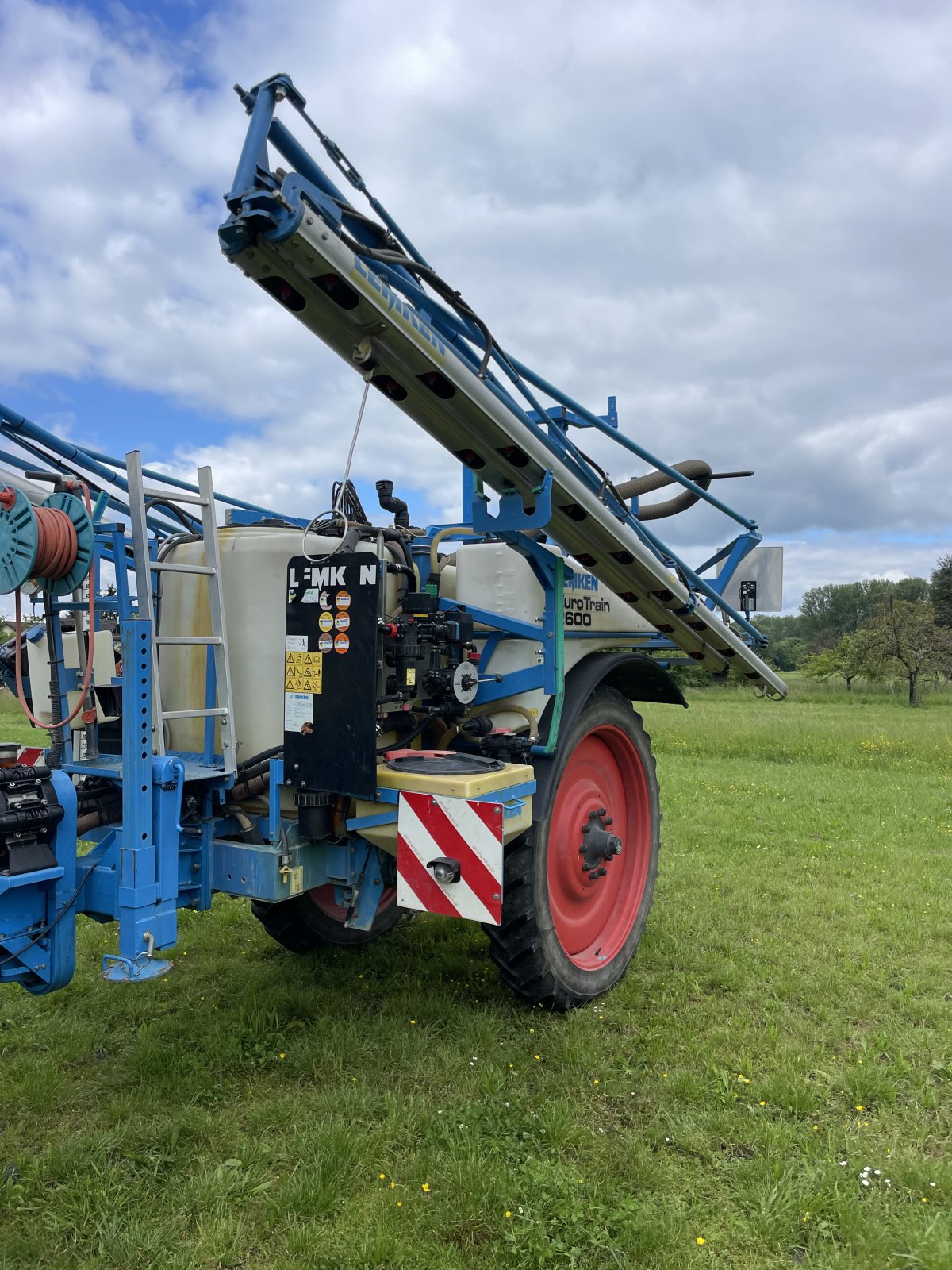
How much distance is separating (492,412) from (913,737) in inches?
502

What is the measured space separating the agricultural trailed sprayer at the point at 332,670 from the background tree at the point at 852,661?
105 ft

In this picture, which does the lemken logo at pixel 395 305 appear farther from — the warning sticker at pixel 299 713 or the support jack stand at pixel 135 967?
the support jack stand at pixel 135 967

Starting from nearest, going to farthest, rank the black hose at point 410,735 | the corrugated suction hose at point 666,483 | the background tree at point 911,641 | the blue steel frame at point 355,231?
the blue steel frame at point 355,231
the black hose at point 410,735
the corrugated suction hose at point 666,483
the background tree at point 911,641

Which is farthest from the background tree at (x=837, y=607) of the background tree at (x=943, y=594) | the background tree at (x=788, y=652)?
the background tree at (x=943, y=594)

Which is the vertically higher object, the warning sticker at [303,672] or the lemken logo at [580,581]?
the lemken logo at [580,581]

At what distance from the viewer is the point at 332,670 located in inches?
112

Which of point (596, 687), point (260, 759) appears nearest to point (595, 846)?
point (596, 687)

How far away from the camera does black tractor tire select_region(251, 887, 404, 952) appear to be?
4.11 meters

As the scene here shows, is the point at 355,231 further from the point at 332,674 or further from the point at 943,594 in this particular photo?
the point at 943,594

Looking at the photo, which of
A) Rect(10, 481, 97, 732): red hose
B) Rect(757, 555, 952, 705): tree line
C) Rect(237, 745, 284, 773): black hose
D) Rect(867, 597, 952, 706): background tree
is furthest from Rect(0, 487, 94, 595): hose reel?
Rect(867, 597, 952, 706): background tree

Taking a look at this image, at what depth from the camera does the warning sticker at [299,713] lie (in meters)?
2.89

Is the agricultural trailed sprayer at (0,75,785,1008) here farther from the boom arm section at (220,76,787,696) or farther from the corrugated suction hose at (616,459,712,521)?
the corrugated suction hose at (616,459,712,521)

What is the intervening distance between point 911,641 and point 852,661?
5.06 m

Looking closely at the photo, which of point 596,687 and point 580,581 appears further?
point 580,581
